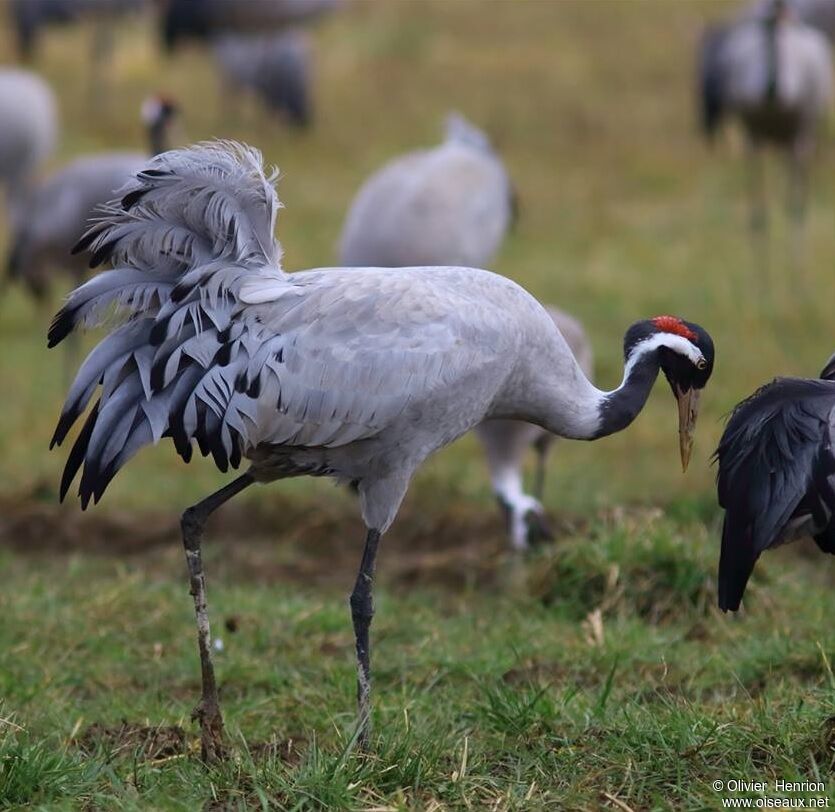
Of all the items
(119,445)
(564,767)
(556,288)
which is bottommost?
(556,288)

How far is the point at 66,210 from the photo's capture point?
980cm

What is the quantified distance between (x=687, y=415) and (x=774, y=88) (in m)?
6.73

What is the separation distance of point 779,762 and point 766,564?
2.20 meters

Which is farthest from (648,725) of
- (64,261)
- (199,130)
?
(199,130)

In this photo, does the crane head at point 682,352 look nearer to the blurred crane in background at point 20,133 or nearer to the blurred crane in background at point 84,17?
the blurred crane in background at point 20,133

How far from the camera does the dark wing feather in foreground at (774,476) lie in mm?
4156

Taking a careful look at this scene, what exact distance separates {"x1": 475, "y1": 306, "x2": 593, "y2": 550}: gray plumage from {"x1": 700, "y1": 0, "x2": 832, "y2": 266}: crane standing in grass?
4416 millimetres

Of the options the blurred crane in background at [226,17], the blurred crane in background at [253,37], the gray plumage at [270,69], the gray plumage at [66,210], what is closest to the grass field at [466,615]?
the gray plumage at [66,210]

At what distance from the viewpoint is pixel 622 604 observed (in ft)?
18.5

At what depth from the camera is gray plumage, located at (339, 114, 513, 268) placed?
843cm

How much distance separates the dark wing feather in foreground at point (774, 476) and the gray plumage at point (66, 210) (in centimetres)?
604

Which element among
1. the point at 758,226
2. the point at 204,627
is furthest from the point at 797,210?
the point at 204,627

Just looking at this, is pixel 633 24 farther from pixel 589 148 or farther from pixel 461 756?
pixel 461 756

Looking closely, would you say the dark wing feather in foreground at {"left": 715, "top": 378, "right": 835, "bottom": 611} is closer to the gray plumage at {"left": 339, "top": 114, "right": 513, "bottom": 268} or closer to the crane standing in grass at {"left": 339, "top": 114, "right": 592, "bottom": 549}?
the crane standing in grass at {"left": 339, "top": 114, "right": 592, "bottom": 549}
